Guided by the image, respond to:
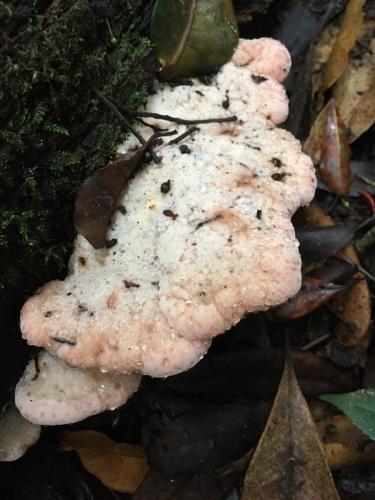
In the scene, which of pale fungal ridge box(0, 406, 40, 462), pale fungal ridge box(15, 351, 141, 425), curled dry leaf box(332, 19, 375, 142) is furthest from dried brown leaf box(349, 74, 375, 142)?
pale fungal ridge box(0, 406, 40, 462)

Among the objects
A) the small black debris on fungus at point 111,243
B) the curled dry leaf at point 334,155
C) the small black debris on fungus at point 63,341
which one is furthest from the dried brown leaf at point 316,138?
the small black debris on fungus at point 63,341

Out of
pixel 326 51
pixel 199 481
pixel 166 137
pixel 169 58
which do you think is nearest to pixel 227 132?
pixel 166 137

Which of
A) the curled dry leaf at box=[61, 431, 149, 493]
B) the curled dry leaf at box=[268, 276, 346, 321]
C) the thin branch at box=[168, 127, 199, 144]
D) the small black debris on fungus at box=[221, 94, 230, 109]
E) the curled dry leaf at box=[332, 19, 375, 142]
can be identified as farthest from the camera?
the curled dry leaf at box=[332, 19, 375, 142]

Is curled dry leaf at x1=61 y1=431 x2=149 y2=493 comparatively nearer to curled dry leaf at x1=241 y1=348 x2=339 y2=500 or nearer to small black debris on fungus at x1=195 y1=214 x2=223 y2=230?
curled dry leaf at x1=241 y1=348 x2=339 y2=500

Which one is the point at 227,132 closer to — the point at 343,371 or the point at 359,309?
the point at 359,309

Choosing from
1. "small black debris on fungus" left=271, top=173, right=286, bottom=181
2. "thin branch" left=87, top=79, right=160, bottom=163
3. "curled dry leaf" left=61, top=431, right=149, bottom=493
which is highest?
"thin branch" left=87, top=79, right=160, bottom=163
